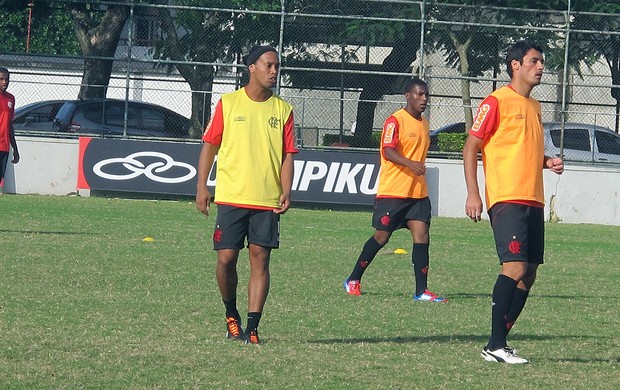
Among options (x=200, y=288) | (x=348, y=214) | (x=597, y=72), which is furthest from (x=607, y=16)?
(x=200, y=288)

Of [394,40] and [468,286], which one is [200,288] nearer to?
[468,286]

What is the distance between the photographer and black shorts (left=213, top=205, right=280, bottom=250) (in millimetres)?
8055

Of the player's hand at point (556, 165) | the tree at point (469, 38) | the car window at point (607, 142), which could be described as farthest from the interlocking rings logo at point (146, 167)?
the player's hand at point (556, 165)

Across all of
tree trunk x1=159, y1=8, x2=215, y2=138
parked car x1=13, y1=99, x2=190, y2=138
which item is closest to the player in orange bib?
tree trunk x1=159, y1=8, x2=215, y2=138

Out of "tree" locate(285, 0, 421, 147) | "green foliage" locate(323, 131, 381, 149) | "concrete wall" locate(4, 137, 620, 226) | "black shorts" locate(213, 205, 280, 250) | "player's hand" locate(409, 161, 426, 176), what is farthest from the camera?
"tree" locate(285, 0, 421, 147)

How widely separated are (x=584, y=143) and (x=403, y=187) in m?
13.2

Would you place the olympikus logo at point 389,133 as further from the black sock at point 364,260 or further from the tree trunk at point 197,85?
the tree trunk at point 197,85

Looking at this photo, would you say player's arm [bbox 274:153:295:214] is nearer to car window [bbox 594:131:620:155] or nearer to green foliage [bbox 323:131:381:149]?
green foliage [bbox 323:131:381:149]

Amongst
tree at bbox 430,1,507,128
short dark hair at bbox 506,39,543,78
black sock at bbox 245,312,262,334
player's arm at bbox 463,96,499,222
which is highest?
tree at bbox 430,1,507,128

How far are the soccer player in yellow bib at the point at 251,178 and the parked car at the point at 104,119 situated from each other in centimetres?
1549

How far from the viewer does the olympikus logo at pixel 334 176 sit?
22781 mm

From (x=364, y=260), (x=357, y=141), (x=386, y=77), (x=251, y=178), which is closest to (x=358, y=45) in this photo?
(x=386, y=77)

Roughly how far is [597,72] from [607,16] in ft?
3.51

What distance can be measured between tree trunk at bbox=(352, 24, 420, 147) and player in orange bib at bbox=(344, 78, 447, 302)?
39.0 ft
